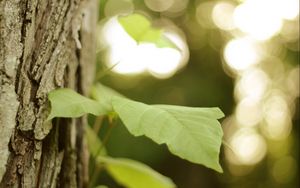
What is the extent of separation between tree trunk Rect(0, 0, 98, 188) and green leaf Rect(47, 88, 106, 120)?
5cm

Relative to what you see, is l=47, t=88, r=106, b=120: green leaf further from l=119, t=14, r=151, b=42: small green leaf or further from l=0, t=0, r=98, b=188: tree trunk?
l=119, t=14, r=151, b=42: small green leaf

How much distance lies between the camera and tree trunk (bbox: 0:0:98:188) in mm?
1124

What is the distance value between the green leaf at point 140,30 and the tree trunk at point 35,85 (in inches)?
7.6

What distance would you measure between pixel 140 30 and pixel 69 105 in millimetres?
473

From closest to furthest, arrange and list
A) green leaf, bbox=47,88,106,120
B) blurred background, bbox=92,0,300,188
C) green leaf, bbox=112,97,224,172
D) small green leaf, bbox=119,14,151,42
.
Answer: green leaf, bbox=112,97,224,172 → green leaf, bbox=47,88,106,120 → small green leaf, bbox=119,14,151,42 → blurred background, bbox=92,0,300,188

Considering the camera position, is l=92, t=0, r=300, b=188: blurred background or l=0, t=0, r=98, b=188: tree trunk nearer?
l=0, t=0, r=98, b=188: tree trunk

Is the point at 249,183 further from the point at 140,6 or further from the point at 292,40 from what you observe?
the point at 140,6

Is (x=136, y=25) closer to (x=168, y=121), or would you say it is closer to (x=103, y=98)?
(x=103, y=98)

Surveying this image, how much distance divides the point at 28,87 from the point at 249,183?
10.6m

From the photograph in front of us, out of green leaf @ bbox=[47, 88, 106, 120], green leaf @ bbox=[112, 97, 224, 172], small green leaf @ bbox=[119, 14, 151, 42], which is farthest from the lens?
small green leaf @ bbox=[119, 14, 151, 42]

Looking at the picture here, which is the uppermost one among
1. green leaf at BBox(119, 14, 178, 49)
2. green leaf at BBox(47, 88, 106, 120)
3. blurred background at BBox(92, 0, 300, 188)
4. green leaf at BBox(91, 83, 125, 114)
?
green leaf at BBox(119, 14, 178, 49)

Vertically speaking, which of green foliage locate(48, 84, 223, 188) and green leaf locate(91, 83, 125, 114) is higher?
green foliage locate(48, 84, 223, 188)

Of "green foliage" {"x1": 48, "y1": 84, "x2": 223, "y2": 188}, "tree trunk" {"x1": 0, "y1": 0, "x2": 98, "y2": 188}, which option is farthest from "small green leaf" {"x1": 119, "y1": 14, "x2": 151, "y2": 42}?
"green foliage" {"x1": 48, "y1": 84, "x2": 223, "y2": 188}

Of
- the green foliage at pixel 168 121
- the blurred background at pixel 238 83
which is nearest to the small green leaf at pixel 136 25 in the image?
the green foliage at pixel 168 121
